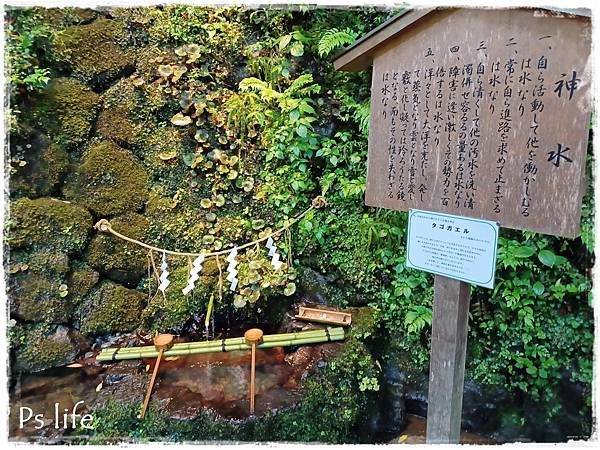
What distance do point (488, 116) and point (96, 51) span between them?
13.4 feet

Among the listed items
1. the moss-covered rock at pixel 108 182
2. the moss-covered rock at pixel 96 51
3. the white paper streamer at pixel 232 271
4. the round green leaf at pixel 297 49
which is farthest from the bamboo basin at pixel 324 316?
the moss-covered rock at pixel 96 51

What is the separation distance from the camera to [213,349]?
378cm

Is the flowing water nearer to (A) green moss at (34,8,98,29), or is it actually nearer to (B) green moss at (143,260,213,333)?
(B) green moss at (143,260,213,333)

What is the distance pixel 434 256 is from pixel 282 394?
1.73 m

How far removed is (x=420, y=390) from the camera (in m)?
3.90

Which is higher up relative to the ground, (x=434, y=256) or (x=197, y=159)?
(x=197, y=159)

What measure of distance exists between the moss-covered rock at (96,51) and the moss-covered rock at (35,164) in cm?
84

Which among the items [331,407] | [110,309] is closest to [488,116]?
[331,407]

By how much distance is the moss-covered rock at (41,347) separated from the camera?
372cm

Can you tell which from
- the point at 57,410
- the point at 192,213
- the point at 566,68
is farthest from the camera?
the point at 192,213

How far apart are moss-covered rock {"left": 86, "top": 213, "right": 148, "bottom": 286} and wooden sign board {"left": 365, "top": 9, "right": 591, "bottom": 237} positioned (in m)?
Result: 2.79

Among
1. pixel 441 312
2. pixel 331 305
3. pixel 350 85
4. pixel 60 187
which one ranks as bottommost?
pixel 331 305

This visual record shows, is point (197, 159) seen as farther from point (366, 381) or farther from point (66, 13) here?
point (366, 381)

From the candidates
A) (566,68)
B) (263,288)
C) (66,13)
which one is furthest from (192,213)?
(566,68)
